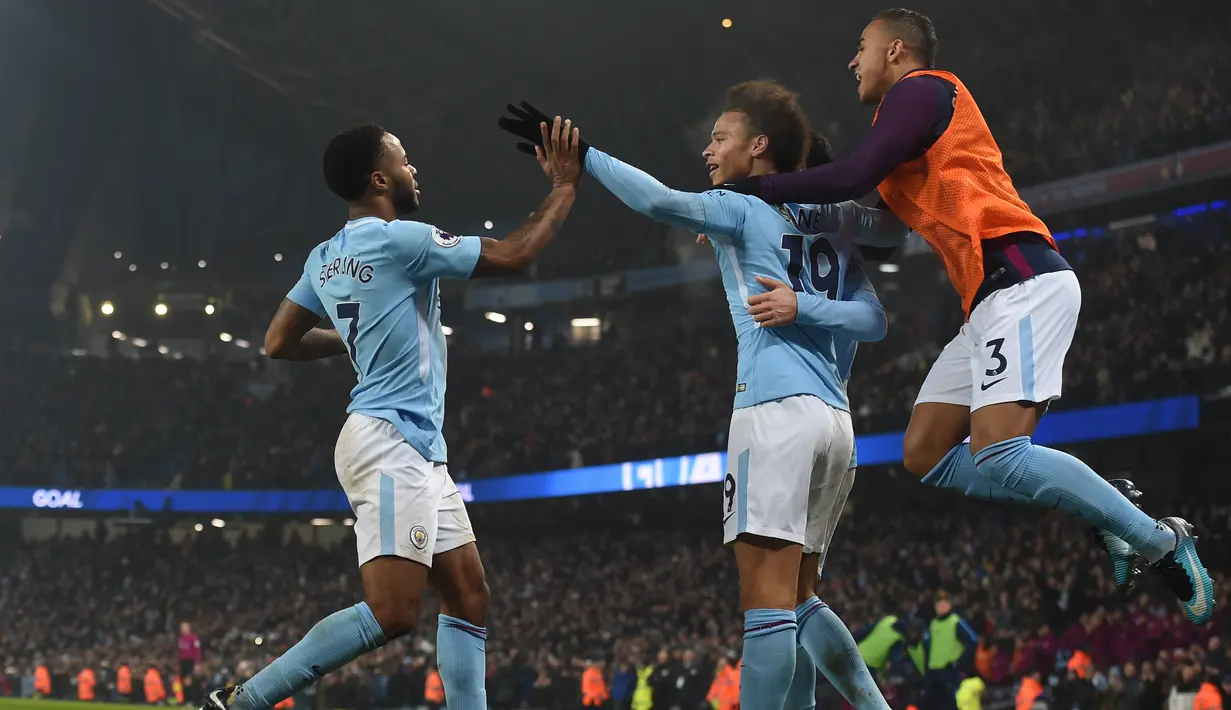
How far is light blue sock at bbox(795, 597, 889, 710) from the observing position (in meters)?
4.77

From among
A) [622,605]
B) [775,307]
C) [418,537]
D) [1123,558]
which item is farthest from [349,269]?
[622,605]

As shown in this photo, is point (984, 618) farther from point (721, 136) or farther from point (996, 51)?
point (996, 51)

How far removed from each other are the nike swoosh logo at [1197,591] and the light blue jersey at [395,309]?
296cm

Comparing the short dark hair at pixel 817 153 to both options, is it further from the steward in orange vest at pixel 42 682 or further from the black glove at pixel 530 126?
the steward in orange vest at pixel 42 682

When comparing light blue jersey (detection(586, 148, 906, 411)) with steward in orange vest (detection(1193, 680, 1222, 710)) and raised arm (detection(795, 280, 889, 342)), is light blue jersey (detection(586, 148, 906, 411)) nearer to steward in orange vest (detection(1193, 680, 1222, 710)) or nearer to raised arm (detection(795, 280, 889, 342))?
raised arm (detection(795, 280, 889, 342))

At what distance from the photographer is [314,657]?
462 centimetres

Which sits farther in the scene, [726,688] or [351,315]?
[726,688]

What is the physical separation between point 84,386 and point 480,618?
3988cm

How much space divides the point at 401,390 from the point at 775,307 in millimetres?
1587

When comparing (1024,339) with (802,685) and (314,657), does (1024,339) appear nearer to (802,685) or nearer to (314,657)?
(802,685)

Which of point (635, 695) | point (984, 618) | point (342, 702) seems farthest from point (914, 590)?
point (342, 702)

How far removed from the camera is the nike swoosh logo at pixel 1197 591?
4.54m

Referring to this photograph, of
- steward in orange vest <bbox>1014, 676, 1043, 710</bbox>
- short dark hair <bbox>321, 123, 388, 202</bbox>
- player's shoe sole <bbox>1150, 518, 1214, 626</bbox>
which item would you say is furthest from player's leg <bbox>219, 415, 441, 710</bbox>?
steward in orange vest <bbox>1014, 676, 1043, 710</bbox>

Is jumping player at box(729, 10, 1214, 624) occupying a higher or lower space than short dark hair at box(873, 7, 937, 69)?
lower
